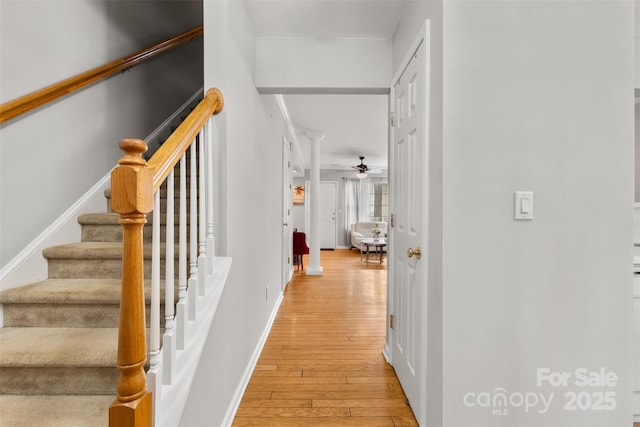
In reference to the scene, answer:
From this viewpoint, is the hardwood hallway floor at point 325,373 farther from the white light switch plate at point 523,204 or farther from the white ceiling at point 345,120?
the white ceiling at point 345,120

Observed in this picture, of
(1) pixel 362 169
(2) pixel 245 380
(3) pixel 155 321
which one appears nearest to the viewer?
(3) pixel 155 321

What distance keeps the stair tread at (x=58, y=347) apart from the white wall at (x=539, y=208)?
1424mm

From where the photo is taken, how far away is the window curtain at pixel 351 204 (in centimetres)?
938

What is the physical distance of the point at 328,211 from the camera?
31.0ft

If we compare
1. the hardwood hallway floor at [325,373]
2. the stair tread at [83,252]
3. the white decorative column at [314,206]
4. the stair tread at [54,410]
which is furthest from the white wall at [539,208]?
the white decorative column at [314,206]

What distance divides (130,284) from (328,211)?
28.5 ft

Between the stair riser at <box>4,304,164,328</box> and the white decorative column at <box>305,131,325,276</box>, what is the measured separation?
13.0 feet

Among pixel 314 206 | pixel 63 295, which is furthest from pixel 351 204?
pixel 63 295

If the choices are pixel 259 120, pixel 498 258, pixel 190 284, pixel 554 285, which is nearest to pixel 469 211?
pixel 498 258

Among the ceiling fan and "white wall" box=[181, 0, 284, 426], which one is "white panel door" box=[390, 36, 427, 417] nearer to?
"white wall" box=[181, 0, 284, 426]

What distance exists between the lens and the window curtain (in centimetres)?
938

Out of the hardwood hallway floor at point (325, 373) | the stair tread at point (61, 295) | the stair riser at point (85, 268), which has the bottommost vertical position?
the hardwood hallway floor at point (325, 373)

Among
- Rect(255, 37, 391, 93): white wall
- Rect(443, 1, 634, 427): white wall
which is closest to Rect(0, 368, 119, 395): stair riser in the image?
Rect(443, 1, 634, 427): white wall

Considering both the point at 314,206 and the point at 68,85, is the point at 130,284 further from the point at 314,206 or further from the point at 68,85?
the point at 314,206
